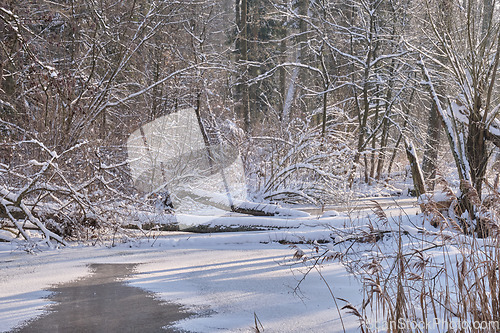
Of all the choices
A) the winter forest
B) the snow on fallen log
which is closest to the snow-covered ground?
the winter forest

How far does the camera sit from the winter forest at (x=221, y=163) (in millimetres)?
4465

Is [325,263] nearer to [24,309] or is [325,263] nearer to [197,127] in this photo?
[24,309]

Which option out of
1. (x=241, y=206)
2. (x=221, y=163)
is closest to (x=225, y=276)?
(x=241, y=206)

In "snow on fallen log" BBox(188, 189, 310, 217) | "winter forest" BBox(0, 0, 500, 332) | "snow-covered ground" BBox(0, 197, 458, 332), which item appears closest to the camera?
"snow-covered ground" BBox(0, 197, 458, 332)

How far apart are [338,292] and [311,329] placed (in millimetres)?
1020

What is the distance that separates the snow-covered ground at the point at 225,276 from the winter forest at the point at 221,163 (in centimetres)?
5

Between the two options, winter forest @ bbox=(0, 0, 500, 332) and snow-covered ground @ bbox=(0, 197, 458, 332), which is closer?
snow-covered ground @ bbox=(0, 197, 458, 332)

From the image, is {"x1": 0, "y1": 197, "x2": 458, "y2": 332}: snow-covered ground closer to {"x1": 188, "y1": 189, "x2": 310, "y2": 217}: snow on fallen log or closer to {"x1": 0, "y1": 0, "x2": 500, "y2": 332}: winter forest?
{"x1": 0, "y1": 0, "x2": 500, "y2": 332}: winter forest

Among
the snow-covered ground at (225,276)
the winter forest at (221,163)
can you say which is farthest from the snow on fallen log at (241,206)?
the snow-covered ground at (225,276)

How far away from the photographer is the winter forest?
4465mm

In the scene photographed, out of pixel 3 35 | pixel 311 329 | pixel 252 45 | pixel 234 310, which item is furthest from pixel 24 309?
pixel 252 45

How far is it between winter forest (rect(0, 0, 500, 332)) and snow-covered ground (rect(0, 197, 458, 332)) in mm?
50

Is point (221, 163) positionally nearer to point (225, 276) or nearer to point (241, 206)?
point (241, 206)

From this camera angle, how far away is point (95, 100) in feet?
28.1
